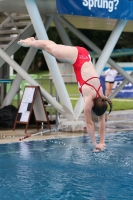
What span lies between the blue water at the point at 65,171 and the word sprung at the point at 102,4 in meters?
3.50

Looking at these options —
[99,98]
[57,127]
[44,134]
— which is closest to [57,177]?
[99,98]

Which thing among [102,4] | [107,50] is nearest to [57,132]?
[107,50]

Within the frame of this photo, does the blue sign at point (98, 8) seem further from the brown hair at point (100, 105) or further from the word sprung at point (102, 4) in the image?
the brown hair at point (100, 105)

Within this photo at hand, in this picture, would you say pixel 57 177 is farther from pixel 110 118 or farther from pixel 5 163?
pixel 110 118

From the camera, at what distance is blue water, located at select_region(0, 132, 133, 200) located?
6.90 metres

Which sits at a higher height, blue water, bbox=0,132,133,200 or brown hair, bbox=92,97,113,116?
brown hair, bbox=92,97,113,116

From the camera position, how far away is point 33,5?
495 inches

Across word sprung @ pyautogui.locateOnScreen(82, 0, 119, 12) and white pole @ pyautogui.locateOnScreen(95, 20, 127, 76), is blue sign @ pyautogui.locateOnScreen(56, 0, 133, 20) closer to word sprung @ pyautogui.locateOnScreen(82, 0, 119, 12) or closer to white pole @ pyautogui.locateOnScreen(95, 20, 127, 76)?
word sprung @ pyautogui.locateOnScreen(82, 0, 119, 12)

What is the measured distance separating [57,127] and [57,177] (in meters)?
6.53

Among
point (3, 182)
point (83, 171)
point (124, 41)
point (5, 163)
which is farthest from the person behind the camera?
point (124, 41)

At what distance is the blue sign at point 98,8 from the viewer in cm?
1245

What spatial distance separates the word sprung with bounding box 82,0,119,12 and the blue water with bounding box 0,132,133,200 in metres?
3.50

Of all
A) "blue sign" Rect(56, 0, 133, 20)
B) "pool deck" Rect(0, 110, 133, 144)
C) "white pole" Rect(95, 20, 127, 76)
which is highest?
"blue sign" Rect(56, 0, 133, 20)

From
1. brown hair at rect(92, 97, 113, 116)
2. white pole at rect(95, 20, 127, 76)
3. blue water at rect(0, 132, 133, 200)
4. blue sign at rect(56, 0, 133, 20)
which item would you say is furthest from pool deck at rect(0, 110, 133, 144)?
brown hair at rect(92, 97, 113, 116)
